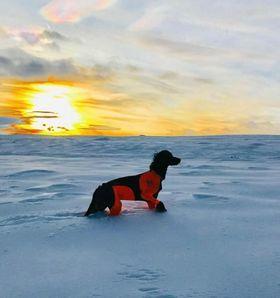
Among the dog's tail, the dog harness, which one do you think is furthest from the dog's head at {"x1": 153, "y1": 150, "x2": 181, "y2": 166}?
the dog's tail

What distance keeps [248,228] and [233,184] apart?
3509mm

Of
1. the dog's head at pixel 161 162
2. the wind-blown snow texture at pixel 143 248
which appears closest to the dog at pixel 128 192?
the dog's head at pixel 161 162

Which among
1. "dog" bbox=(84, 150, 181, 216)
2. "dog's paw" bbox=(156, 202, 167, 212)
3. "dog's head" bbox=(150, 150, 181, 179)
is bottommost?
"dog's paw" bbox=(156, 202, 167, 212)

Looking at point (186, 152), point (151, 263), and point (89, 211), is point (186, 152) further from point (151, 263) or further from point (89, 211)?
point (151, 263)

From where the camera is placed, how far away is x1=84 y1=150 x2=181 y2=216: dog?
4500mm

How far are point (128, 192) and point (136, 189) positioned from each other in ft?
0.34

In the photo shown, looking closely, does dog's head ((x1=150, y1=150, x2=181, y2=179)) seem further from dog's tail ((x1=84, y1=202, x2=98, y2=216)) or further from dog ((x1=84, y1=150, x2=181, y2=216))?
dog's tail ((x1=84, y1=202, x2=98, y2=216))

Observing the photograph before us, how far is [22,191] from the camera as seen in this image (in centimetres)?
656

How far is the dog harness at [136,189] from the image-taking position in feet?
14.9

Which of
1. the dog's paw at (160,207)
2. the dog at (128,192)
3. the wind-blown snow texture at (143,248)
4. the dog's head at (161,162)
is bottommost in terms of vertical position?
the wind-blown snow texture at (143,248)

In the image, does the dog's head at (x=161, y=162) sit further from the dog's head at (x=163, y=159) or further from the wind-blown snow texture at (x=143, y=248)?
the wind-blown snow texture at (x=143, y=248)

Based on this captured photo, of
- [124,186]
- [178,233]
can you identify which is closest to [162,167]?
[124,186]

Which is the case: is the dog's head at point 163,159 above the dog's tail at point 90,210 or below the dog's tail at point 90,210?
above

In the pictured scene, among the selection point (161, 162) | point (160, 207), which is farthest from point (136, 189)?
point (161, 162)
